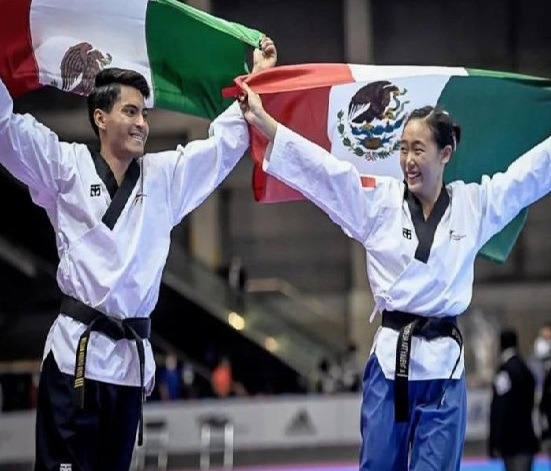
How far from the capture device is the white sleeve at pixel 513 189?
4.80 m

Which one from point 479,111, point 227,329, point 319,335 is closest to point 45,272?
point 227,329

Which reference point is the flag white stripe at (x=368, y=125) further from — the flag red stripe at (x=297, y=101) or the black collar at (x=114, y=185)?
the black collar at (x=114, y=185)

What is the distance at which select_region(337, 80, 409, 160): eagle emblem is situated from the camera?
5508 millimetres

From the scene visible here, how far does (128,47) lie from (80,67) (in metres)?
0.25

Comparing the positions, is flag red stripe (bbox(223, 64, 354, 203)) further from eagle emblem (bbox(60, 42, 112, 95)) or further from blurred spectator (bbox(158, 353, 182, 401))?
blurred spectator (bbox(158, 353, 182, 401))

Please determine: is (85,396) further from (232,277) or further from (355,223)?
(232,277)

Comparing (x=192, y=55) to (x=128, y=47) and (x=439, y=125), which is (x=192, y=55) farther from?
(x=439, y=125)

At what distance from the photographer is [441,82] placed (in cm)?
565

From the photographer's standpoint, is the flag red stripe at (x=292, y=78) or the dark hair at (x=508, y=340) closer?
the flag red stripe at (x=292, y=78)

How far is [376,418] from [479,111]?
1872mm

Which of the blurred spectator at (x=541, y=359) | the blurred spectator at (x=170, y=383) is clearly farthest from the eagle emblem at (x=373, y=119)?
the blurred spectator at (x=170, y=383)

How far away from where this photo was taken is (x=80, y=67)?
17.4 feet

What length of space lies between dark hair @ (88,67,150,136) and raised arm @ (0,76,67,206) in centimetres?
24

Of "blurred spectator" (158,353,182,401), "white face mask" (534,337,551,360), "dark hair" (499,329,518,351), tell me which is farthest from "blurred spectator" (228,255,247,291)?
"dark hair" (499,329,518,351)
